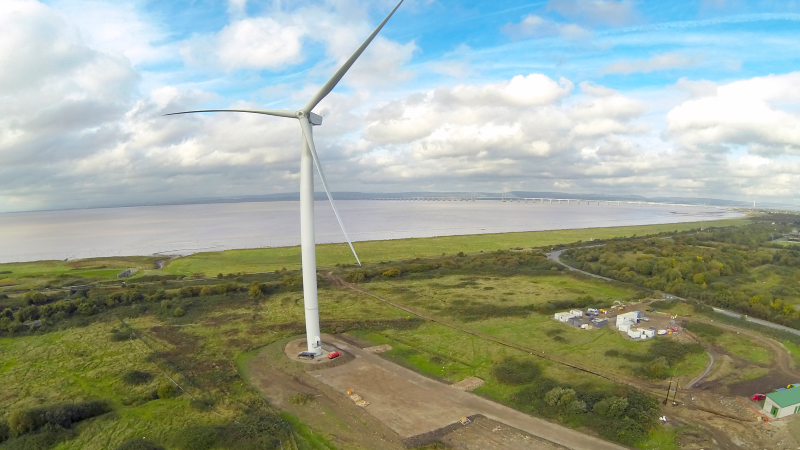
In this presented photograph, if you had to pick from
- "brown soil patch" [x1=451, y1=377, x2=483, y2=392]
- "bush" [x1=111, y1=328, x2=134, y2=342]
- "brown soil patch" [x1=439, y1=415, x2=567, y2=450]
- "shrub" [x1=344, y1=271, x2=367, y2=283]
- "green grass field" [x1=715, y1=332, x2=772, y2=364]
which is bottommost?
"green grass field" [x1=715, y1=332, x2=772, y2=364]

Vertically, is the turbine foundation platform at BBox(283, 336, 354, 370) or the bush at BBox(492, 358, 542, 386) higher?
the turbine foundation platform at BBox(283, 336, 354, 370)

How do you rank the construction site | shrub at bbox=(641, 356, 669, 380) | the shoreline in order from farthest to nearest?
the shoreline < shrub at bbox=(641, 356, 669, 380) < the construction site

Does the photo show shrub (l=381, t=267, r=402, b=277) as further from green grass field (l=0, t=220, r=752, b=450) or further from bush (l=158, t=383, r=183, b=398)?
bush (l=158, t=383, r=183, b=398)

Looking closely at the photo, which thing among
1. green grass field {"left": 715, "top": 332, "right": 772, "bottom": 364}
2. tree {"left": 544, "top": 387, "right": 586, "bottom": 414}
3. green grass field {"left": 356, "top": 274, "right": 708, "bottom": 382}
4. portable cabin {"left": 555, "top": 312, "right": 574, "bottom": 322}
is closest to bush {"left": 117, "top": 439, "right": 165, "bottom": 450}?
green grass field {"left": 356, "top": 274, "right": 708, "bottom": 382}

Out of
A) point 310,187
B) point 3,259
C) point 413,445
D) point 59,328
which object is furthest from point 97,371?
point 3,259

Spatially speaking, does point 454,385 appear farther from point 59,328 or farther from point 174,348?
point 59,328
